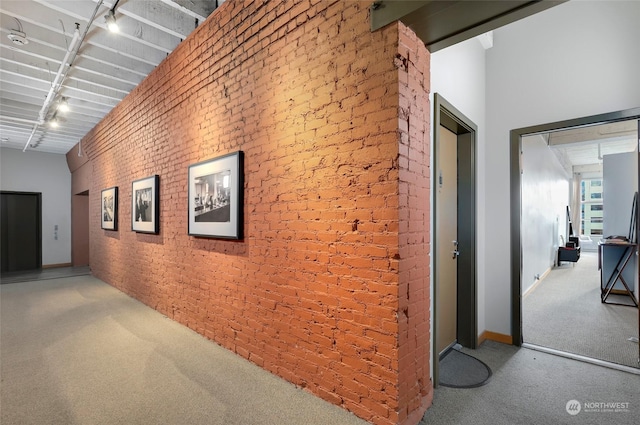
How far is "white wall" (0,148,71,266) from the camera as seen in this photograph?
7.96 meters

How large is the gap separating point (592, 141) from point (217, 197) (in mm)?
7292

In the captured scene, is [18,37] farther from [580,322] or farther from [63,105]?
[580,322]

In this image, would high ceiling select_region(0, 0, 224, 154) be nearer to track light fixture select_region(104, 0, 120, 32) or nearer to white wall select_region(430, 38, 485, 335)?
track light fixture select_region(104, 0, 120, 32)

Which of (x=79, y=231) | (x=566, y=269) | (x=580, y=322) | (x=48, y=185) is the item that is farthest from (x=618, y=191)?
(x=48, y=185)

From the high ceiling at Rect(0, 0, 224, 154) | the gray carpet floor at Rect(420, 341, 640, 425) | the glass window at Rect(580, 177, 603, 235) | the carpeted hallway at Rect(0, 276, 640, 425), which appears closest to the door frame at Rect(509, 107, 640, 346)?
the carpeted hallway at Rect(0, 276, 640, 425)

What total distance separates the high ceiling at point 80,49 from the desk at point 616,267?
6.91m

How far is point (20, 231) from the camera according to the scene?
816 cm

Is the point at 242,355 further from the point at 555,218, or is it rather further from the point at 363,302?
the point at 555,218

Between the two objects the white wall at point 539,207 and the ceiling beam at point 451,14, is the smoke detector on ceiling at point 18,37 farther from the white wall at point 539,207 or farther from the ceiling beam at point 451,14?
the white wall at point 539,207

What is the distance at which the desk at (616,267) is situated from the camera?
4.79 m

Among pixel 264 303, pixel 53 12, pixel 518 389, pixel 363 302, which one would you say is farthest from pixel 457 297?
pixel 53 12

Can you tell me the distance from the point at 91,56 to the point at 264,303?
4.08m

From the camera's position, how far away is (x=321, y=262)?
7.02 feet

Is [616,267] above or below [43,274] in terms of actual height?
above
